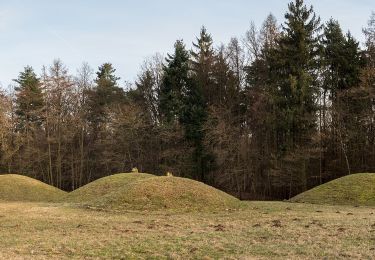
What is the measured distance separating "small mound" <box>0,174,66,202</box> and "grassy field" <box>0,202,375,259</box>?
44.2 feet

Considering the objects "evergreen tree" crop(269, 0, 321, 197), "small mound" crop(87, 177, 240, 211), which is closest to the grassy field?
"small mound" crop(87, 177, 240, 211)

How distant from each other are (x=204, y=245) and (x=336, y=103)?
98.5 feet

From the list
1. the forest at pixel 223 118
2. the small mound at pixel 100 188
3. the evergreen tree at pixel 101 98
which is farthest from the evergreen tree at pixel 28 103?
the small mound at pixel 100 188

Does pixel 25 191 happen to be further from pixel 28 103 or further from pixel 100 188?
pixel 28 103

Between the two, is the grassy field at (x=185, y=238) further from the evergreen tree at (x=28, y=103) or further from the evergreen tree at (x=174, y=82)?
the evergreen tree at (x=28, y=103)

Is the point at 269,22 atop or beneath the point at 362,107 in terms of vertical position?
atop

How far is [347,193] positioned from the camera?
24.7m

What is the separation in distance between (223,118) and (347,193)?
16854 mm

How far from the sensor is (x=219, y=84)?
42438 millimetres

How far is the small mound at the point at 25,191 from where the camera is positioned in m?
28.9

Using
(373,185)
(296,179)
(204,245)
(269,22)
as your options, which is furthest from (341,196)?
(269,22)

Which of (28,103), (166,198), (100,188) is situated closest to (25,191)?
(100,188)

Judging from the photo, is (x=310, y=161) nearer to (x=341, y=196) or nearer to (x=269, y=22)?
(x=341, y=196)

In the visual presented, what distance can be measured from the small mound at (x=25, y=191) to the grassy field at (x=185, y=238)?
1348cm
